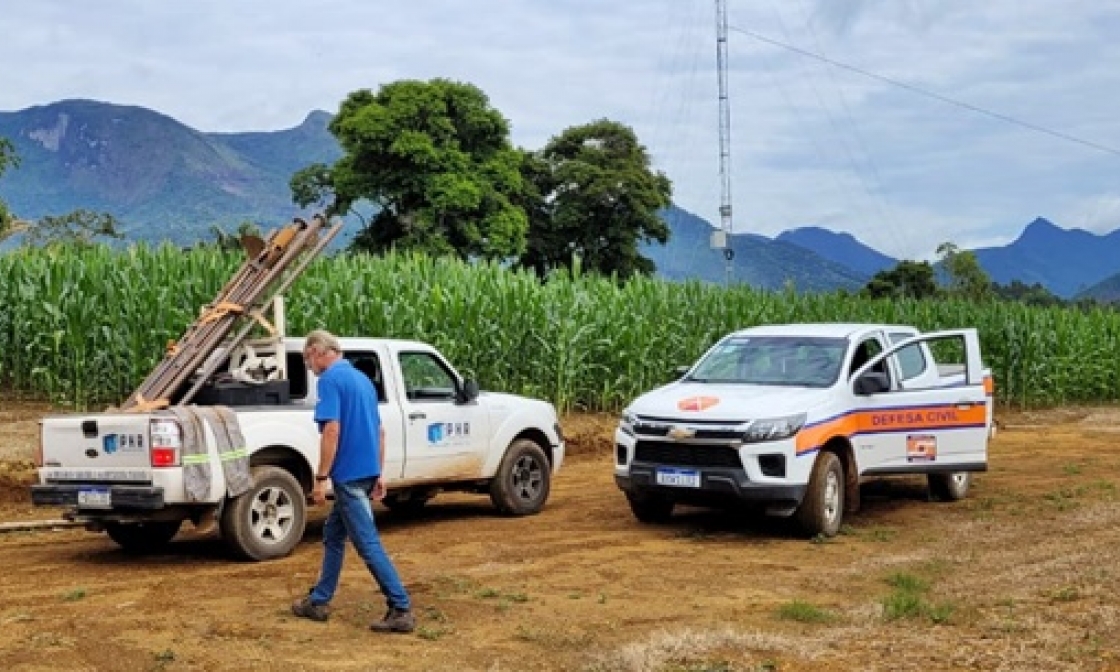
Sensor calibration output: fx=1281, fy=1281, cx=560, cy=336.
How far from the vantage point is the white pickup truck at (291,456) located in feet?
33.2

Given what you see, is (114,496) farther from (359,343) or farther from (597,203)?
(597,203)

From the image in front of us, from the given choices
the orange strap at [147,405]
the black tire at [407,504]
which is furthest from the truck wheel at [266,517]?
the black tire at [407,504]

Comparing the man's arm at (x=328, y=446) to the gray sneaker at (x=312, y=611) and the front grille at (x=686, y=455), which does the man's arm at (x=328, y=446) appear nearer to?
the gray sneaker at (x=312, y=611)

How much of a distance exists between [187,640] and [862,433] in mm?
7114

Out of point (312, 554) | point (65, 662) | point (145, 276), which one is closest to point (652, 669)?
point (65, 662)

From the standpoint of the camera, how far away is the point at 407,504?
14.1 meters

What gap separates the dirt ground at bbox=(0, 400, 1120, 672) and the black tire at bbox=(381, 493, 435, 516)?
189mm

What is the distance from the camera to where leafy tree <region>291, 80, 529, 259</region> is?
48.9m

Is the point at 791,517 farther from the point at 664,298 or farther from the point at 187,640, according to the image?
the point at 664,298

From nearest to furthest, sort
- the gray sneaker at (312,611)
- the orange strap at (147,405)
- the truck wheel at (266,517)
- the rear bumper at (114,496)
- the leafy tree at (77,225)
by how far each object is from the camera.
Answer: the gray sneaker at (312,611), the rear bumper at (114,496), the truck wheel at (266,517), the orange strap at (147,405), the leafy tree at (77,225)

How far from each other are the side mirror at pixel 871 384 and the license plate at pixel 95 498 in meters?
7.02

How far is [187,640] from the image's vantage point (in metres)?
7.95

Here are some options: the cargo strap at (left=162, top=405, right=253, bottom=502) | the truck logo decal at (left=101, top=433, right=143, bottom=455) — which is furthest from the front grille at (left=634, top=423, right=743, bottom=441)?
the truck logo decal at (left=101, top=433, right=143, bottom=455)

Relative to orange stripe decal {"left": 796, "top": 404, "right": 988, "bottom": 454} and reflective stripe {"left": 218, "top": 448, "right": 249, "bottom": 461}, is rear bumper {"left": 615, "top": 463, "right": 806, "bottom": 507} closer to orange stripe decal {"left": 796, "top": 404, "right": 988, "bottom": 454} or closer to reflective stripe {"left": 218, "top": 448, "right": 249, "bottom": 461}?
orange stripe decal {"left": 796, "top": 404, "right": 988, "bottom": 454}
